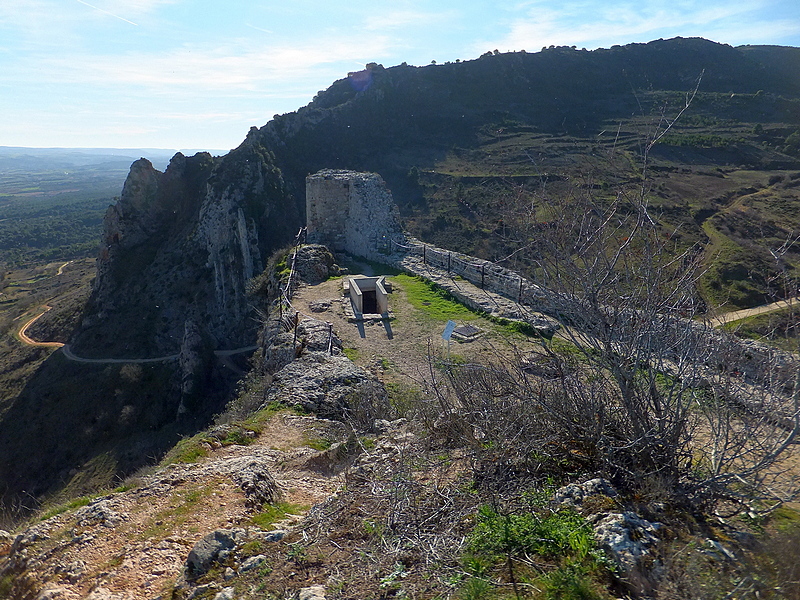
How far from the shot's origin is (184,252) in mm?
30969

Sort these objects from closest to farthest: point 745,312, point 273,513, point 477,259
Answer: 1. point 273,513
2. point 477,259
3. point 745,312

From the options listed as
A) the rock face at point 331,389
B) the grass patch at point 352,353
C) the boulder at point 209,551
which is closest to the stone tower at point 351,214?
the grass patch at point 352,353

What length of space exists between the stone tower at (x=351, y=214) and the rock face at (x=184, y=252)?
1023 cm

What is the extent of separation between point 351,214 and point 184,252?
19.4 m

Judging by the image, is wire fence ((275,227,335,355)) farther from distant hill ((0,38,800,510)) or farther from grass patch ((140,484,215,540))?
grass patch ((140,484,215,540))

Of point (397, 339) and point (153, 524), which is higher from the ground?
point (153, 524)

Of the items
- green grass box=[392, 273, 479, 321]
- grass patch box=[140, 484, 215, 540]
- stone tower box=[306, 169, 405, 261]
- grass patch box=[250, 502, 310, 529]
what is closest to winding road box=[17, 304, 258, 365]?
stone tower box=[306, 169, 405, 261]

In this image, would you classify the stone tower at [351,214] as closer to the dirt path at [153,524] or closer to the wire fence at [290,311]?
the wire fence at [290,311]

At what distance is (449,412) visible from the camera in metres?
4.47

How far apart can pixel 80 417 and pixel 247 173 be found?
774 inches

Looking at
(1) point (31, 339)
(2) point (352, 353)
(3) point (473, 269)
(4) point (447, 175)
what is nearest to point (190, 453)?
(2) point (352, 353)

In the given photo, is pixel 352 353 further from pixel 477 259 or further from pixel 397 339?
pixel 477 259

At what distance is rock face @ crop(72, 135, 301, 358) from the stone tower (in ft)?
33.6

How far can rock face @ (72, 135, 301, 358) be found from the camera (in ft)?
89.2
